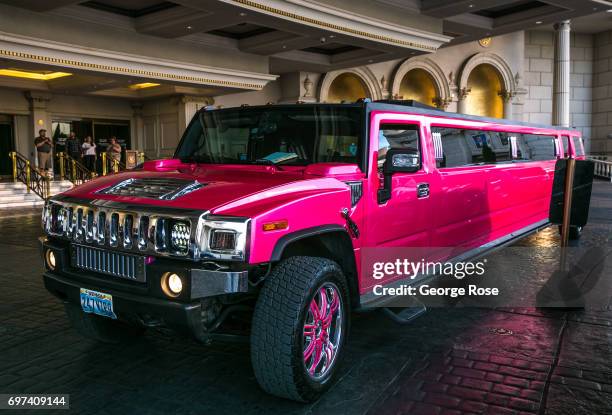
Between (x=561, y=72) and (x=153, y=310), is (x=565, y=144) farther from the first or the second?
(x=561, y=72)

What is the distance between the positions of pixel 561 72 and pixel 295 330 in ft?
103

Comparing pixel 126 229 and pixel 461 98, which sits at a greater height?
pixel 461 98

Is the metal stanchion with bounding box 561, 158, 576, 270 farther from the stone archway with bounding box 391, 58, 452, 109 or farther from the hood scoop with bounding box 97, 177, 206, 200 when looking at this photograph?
the stone archway with bounding box 391, 58, 452, 109

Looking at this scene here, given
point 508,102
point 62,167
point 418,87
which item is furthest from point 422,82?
point 62,167

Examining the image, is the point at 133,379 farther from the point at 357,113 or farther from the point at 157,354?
the point at 357,113

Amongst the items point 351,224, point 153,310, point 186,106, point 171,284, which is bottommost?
point 153,310

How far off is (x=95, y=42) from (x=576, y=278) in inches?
577

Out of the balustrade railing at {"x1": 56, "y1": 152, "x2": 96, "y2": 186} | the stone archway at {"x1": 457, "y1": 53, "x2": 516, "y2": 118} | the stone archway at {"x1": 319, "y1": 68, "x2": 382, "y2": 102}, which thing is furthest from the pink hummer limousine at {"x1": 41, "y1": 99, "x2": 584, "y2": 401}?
the stone archway at {"x1": 457, "y1": 53, "x2": 516, "y2": 118}

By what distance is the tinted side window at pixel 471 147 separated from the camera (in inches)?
206

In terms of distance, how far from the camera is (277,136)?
14.0 ft

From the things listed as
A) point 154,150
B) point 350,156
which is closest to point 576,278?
point 350,156

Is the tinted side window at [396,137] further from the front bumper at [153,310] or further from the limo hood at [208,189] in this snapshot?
the front bumper at [153,310]

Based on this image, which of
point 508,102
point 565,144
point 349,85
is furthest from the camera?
point 508,102

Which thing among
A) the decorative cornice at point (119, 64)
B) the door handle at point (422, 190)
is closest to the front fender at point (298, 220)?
the door handle at point (422, 190)
